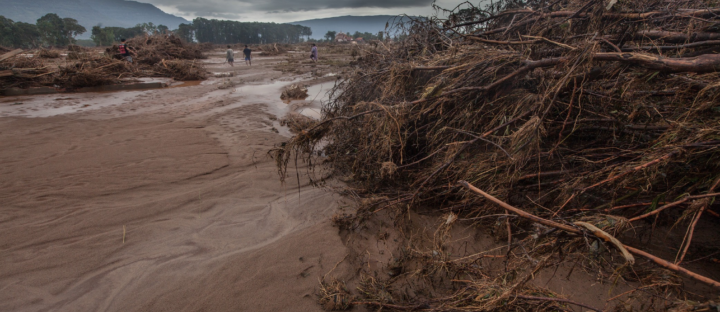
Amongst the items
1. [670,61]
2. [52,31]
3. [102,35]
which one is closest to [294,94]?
[670,61]

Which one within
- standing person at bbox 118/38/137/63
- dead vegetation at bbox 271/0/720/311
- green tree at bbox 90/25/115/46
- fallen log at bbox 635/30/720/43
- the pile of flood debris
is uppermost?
green tree at bbox 90/25/115/46

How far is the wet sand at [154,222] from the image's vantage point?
2344mm

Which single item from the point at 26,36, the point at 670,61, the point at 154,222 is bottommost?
the point at 154,222

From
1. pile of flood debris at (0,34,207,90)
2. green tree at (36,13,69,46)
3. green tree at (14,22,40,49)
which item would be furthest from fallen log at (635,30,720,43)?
green tree at (36,13,69,46)

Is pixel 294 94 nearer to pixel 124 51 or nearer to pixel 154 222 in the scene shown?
pixel 154 222

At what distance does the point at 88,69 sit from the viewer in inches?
404

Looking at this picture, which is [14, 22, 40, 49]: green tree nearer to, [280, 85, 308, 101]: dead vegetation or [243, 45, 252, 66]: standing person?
[243, 45, 252, 66]: standing person

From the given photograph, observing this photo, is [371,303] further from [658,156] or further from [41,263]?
[41,263]

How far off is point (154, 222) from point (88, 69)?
422 inches

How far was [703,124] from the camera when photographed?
6.49 feet

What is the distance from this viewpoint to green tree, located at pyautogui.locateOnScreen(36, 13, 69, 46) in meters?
41.2

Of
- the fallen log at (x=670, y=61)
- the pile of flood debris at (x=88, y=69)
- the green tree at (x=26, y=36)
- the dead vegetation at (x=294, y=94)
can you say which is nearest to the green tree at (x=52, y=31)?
the green tree at (x=26, y=36)

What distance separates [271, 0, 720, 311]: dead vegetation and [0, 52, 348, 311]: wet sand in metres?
0.76

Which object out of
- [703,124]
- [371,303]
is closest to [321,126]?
[371,303]
